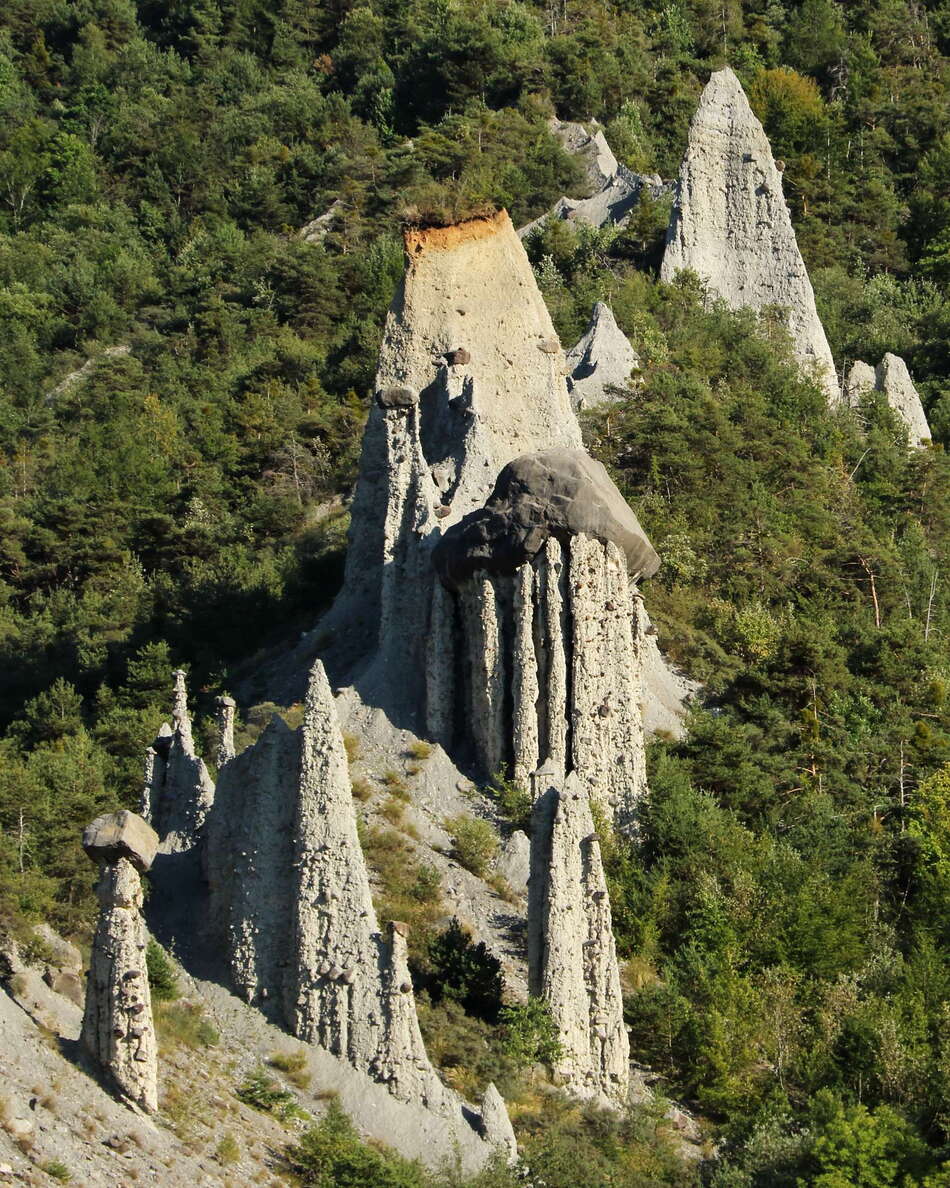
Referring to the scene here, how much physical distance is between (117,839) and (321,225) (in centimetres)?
6522

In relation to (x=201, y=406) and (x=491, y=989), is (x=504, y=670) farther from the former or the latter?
(x=201, y=406)

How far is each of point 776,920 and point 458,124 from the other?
61.0m

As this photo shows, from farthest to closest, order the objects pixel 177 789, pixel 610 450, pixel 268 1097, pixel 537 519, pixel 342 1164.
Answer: pixel 610 450
pixel 537 519
pixel 177 789
pixel 268 1097
pixel 342 1164

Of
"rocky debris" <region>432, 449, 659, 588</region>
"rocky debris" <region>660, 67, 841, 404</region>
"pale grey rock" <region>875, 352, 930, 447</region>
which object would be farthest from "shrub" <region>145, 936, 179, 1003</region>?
→ "rocky debris" <region>660, 67, 841, 404</region>

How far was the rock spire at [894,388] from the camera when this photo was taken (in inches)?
2908

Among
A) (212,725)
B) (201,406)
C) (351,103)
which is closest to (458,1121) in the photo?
(212,725)

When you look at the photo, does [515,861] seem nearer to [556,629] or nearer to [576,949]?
[556,629]

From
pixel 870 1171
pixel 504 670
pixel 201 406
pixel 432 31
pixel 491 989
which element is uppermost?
pixel 432 31

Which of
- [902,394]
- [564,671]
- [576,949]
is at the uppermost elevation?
[902,394]

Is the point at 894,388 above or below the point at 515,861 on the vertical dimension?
above

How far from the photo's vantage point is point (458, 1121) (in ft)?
118

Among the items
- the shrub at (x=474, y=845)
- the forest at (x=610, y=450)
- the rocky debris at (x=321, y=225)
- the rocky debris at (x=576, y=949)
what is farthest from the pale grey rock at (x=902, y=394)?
the rocky debris at (x=576, y=949)

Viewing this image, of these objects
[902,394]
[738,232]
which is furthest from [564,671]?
[738,232]

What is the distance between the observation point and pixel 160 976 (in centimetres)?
3728
